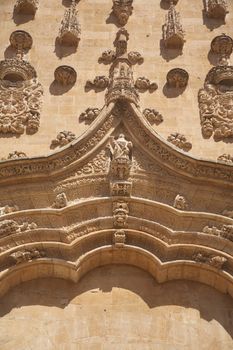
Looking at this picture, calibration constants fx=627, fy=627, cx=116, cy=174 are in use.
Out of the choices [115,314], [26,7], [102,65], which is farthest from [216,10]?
[115,314]

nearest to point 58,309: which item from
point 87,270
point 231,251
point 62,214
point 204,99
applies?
point 87,270

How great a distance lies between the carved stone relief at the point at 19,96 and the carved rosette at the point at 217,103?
3.74 m

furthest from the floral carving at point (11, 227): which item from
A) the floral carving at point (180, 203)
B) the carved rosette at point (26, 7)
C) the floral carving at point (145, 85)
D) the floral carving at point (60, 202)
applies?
the carved rosette at point (26, 7)

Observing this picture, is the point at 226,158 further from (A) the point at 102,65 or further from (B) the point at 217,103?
(A) the point at 102,65

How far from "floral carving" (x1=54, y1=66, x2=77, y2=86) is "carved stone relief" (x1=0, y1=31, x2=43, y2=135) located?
1.61 ft

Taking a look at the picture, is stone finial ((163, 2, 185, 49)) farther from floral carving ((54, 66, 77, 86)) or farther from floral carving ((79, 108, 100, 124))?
floral carving ((79, 108, 100, 124))

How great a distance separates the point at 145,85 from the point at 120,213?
3866 mm

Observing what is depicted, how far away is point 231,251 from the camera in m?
11.8

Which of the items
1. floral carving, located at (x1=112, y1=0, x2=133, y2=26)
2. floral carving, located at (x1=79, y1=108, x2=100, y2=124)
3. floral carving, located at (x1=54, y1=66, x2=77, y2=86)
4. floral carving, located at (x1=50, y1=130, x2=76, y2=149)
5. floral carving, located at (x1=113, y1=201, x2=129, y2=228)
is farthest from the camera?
floral carving, located at (x1=112, y1=0, x2=133, y2=26)

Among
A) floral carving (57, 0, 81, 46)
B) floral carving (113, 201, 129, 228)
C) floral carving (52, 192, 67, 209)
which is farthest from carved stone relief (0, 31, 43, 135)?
A: floral carving (113, 201, 129, 228)

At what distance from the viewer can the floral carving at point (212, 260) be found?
38.2 ft

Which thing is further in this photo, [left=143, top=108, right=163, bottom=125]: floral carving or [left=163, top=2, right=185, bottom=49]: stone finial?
[left=163, top=2, right=185, bottom=49]: stone finial

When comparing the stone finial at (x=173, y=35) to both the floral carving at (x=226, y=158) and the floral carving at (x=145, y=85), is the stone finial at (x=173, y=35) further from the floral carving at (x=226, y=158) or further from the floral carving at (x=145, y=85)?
the floral carving at (x=226, y=158)

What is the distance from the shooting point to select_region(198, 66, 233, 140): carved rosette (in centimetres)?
1379
